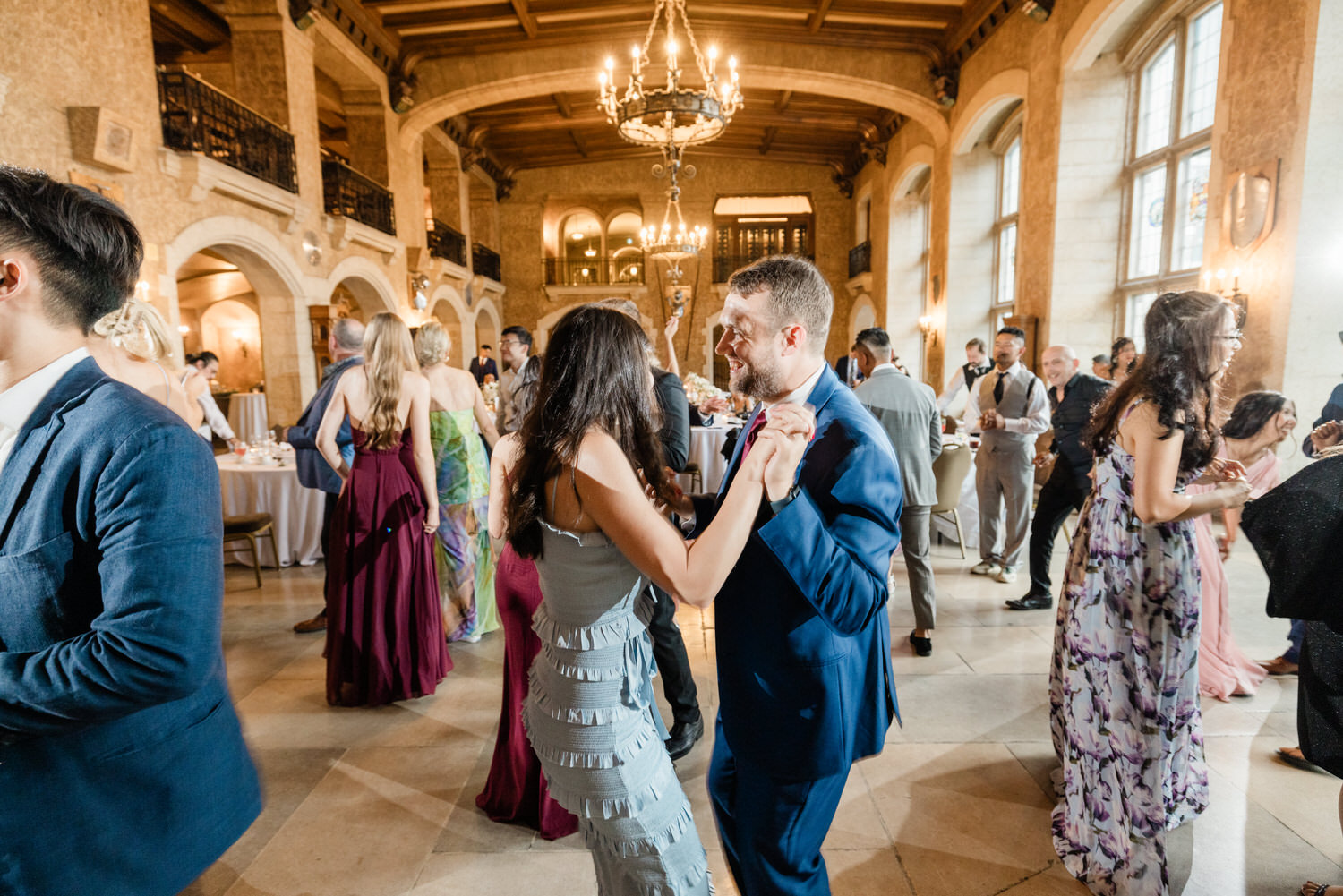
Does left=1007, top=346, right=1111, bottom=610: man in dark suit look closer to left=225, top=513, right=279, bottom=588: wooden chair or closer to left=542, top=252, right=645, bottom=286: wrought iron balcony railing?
left=225, top=513, right=279, bottom=588: wooden chair

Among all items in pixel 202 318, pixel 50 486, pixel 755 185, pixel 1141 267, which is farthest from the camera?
pixel 755 185

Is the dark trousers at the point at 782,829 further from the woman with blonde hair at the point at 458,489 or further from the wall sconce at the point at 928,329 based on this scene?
the wall sconce at the point at 928,329

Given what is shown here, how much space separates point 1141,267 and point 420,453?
7.84 metres

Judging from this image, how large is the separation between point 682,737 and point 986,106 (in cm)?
980

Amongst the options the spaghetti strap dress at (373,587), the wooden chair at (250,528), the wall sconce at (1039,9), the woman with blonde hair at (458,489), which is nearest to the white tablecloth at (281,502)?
the wooden chair at (250,528)

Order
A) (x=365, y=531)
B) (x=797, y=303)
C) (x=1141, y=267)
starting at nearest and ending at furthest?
(x=797, y=303), (x=365, y=531), (x=1141, y=267)

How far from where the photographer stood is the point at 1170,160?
21.7ft

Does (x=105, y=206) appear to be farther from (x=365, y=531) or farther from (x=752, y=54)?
(x=752, y=54)

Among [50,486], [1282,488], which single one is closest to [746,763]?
[50,486]

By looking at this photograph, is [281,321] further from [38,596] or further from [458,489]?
[38,596]

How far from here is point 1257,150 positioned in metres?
4.94

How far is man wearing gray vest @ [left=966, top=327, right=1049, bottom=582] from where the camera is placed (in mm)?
4379

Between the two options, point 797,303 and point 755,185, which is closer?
point 797,303

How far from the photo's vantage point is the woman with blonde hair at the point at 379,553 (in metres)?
2.94
